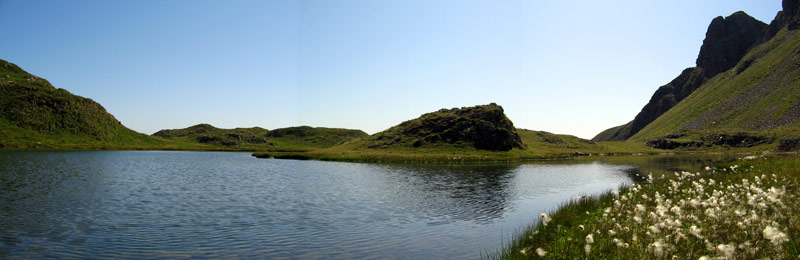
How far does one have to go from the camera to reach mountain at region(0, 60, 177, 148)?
413 ft

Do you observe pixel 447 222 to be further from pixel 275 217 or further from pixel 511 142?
pixel 511 142

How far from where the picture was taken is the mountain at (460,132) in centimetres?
13350

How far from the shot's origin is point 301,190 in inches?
1464

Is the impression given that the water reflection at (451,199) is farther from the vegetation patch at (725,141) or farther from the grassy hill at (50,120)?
the vegetation patch at (725,141)

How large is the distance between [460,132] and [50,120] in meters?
143

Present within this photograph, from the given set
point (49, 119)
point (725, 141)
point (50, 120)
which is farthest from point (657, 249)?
point (725, 141)

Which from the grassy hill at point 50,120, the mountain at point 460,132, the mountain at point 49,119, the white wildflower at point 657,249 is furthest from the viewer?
the mountain at point 460,132

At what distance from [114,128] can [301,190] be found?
168 meters

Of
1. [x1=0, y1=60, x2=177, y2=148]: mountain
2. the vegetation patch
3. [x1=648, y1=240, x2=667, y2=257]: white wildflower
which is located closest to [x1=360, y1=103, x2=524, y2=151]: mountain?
the vegetation patch

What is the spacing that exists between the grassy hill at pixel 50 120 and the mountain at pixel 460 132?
9679 cm

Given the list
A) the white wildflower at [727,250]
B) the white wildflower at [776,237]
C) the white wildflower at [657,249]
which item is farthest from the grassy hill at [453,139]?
the white wildflower at [727,250]

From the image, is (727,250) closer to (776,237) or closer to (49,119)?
(776,237)

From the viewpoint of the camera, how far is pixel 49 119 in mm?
140625

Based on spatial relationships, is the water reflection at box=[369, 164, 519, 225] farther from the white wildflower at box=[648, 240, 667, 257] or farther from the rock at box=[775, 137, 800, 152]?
the rock at box=[775, 137, 800, 152]
